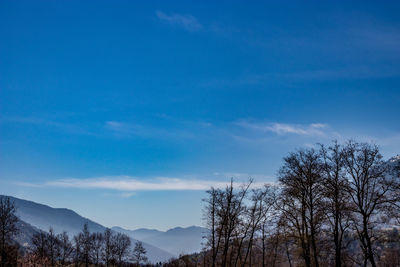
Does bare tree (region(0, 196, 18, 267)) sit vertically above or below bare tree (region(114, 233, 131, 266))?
above

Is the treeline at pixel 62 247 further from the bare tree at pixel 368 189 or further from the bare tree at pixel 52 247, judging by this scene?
the bare tree at pixel 368 189

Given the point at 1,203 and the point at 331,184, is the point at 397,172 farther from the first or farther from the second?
the point at 1,203

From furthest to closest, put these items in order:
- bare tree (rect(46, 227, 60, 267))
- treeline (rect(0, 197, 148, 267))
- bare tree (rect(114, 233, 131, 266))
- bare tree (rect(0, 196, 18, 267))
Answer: bare tree (rect(114, 233, 131, 266)) → bare tree (rect(46, 227, 60, 267)) → treeline (rect(0, 197, 148, 267)) → bare tree (rect(0, 196, 18, 267))

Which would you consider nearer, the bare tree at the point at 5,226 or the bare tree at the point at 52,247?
the bare tree at the point at 5,226

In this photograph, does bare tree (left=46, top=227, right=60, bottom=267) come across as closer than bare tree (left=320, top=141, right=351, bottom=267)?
No

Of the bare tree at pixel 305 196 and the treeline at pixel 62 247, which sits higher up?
the bare tree at pixel 305 196

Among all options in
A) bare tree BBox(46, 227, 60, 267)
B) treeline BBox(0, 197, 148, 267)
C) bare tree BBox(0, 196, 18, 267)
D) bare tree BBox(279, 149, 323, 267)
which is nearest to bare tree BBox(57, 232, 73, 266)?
treeline BBox(0, 197, 148, 267)

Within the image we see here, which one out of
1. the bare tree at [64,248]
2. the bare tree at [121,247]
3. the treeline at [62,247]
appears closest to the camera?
the treeline at [62,247]

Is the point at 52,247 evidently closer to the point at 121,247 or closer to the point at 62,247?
the point at 62,247

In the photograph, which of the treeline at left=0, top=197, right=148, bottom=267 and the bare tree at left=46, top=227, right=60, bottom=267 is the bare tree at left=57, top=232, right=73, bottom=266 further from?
the bare tree at left=46, top=227, right=60, bottom=267

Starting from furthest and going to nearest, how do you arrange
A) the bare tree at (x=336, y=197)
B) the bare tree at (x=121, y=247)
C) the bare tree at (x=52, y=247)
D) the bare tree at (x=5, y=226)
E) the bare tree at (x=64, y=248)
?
the bare tree at (x=121, y=247), the bare tree at (x=64, y=248), the bare tree at (x=52, y=247), the bare tree at (x=5, y=226), the bare tree at (x=336, y=197)

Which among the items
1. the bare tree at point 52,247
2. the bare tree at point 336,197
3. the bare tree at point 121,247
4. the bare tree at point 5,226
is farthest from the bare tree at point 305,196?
the bare tree at point 121,247

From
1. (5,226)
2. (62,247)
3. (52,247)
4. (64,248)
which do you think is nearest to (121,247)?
(62,247)

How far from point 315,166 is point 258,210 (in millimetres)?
19394
